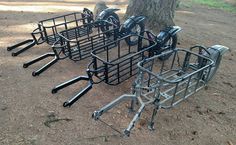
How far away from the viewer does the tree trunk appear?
6856 millimetres

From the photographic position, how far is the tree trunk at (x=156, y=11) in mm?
6856

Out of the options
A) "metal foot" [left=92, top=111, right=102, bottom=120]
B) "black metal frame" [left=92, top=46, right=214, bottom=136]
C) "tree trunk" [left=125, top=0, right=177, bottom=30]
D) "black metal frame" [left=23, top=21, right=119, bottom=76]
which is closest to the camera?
"black metal frame" [left=92, top=46, right=214, bottom=136]

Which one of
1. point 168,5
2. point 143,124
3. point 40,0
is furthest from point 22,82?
point 40,0

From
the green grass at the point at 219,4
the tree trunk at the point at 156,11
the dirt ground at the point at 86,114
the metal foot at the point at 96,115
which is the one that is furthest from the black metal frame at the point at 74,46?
the green grass at the point at 219,4

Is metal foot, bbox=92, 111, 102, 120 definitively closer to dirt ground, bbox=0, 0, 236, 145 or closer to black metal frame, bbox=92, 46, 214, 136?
black metal frame, bbox=92, 46, 214, 136

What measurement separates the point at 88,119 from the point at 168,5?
4.48 metres

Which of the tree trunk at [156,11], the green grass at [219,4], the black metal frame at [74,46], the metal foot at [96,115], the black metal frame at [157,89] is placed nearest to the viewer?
the black metal frame at [157,89]

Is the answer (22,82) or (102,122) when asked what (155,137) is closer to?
(102,122)

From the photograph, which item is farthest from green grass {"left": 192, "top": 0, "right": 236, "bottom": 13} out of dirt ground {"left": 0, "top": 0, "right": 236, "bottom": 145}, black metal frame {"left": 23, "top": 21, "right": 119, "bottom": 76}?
black metal frame {"left": 23, "top": 21, "right": 119, "bottom": 76}

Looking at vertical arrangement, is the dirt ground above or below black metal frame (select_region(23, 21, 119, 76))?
below

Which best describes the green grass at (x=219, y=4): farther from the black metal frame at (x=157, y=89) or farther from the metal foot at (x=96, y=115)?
the metal foot at (x=96, y=115)

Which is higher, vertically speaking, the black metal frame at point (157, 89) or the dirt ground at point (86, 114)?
the black metal frame at point (157, 89)

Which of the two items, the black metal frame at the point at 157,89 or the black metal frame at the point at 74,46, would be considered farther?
the black metal frame at the point at 74,46

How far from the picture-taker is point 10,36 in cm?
722
